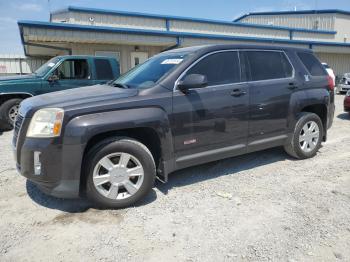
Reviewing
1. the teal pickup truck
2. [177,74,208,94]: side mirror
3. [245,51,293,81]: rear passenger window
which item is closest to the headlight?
[177,74,208,94]: side mirror

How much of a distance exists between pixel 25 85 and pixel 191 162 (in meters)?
5.73

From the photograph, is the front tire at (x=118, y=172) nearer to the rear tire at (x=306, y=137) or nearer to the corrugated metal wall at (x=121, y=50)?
the rear tire at (x=306, y=137)

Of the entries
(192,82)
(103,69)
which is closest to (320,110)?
(192,82)

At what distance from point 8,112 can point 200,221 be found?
21.2 feet

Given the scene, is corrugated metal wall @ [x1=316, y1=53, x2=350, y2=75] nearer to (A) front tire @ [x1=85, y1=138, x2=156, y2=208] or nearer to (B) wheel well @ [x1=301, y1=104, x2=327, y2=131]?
(B) wheel well @ [x1=301, y1=104, x2=327, y2=131]

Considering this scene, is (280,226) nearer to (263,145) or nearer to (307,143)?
(263,145)

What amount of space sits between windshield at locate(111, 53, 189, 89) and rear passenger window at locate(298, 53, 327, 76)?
2.28 metres

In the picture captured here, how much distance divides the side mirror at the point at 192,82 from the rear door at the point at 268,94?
1.00 meters

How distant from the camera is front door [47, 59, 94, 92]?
8055 millimetres

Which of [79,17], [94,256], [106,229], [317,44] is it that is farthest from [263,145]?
[317,44]

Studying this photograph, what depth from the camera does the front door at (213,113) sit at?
12.3ft

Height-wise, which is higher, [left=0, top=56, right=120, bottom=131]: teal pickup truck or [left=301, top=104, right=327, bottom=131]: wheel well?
[left=0, top=56, right=120, bottom=131]: teal pickup truck

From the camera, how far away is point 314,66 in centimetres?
526

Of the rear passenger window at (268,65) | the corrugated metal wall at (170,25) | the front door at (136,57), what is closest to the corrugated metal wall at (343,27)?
the corrugated metal wall at (170,25)
